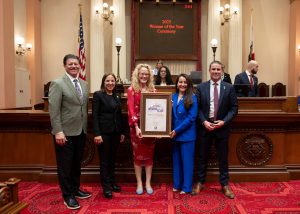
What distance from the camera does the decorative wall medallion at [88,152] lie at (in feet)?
14.5

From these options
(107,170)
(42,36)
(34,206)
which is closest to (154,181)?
(107,170)

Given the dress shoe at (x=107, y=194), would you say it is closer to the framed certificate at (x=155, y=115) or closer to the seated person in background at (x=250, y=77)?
the framed certificate at (x=155, y=115)

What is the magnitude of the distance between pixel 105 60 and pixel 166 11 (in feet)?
9.81

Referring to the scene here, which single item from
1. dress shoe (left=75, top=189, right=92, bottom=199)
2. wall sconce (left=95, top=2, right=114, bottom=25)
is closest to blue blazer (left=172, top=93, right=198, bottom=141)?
dress shoe (left=75, top=189, right=92, bottom=199)

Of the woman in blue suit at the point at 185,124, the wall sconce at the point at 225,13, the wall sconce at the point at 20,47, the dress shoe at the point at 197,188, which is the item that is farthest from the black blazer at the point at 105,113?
the wall sconce at the point at 225,13

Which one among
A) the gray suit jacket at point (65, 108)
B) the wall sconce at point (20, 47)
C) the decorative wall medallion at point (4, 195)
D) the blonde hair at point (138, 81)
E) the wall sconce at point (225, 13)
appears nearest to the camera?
the decorative wall medallion at point (4, 195)

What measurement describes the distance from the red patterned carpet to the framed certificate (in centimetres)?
87

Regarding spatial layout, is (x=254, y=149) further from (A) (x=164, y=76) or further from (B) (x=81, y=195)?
(A) (x=164, y=76)

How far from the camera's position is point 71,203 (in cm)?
339

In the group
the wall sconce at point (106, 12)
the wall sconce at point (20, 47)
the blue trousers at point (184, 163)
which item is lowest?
the blue trousers at point (184, 163)

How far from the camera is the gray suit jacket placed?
322 centimetres

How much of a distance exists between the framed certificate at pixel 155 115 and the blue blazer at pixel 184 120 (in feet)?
0.66

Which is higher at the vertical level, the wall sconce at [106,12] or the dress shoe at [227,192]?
the wall sconce at [106,12]

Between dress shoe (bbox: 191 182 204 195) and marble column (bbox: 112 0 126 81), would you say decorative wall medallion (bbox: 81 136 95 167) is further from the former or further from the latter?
marble column (bbox: 112 0 126 81)
